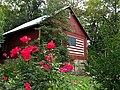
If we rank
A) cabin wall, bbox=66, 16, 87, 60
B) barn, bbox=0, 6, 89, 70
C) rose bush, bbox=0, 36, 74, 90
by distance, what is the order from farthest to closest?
cabin wall, bbox=66, 16, 87, 60
barn, bbox=0, 6, 89, 70
rose bush, bbox=0, 36, 74, 90

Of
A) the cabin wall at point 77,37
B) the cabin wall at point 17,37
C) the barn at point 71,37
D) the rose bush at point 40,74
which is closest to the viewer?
the rose bush at point 40,74

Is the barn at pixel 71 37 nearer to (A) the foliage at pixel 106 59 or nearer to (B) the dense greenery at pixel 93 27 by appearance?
(B) the dense greenery at pixel 93 27

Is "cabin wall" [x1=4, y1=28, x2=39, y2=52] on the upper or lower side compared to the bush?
upper

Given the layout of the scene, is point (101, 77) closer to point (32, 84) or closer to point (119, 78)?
point (119, 78)

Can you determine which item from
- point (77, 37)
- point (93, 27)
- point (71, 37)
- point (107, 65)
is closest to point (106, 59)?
point (107, 65)

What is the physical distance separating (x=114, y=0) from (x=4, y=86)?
26297 millimetres

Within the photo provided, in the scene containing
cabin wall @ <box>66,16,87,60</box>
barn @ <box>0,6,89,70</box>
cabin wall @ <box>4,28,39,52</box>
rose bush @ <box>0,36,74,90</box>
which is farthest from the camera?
cabin wall @ <box>66,16,87,60</box>

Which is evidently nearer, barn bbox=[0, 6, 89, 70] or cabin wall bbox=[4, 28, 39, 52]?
cabin wall bbox=[4, 28, 39, 52]

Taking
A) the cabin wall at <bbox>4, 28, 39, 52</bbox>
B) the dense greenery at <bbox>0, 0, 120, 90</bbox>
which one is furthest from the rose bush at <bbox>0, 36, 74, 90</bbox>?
the cabin wall at <bbox>4, 28, 39, 52</bbox>

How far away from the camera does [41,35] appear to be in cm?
1973

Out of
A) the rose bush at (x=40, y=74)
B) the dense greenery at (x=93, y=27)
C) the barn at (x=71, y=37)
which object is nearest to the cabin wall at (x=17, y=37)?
the barn at (x=71, y=37)

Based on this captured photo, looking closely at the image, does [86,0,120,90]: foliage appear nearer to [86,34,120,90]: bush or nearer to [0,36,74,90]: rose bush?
[86,34,120,90]: bush

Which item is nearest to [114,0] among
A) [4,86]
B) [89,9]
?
[89,9]

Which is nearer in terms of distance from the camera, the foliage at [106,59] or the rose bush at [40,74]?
the foliage at [106,59]
